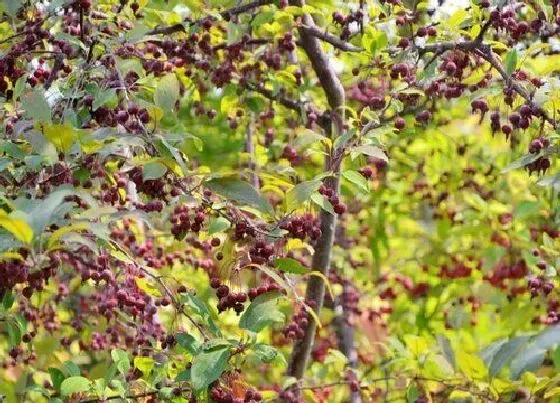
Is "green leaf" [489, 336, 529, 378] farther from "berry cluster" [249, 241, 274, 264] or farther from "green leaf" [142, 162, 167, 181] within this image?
"green leaf" [142, 162, 167, 181]

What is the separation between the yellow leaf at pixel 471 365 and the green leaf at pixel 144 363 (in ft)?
2.60

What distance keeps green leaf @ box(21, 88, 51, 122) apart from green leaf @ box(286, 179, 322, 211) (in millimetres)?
486

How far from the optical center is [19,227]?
149 cm

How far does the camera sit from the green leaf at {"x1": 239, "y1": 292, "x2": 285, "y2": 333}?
2.05 m

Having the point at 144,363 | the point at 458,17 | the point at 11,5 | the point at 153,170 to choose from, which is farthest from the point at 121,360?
the point at 458,17

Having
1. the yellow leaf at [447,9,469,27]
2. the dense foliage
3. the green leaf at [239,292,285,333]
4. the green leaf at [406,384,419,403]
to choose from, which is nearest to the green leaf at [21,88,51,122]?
the dense foliage

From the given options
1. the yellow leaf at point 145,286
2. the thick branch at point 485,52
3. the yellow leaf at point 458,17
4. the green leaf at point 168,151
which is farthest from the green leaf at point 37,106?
the yellow leaf at point 458,17

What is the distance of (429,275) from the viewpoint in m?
5.15

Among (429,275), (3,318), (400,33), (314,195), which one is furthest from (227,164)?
(314,195)

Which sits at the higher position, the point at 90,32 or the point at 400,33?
the point at 400,33

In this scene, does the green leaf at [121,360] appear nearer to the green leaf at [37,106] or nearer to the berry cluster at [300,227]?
the berry cluster at [300,227]

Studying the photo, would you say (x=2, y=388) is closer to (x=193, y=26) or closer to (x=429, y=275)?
(x=193, y=26)

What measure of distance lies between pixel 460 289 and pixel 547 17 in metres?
2.64

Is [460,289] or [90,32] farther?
[460,289]
